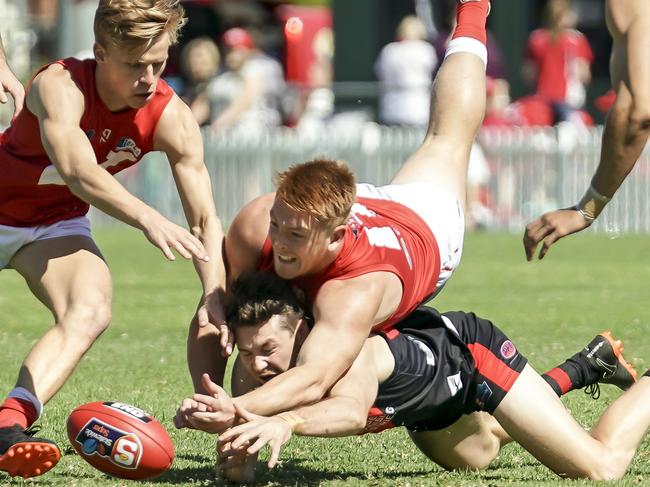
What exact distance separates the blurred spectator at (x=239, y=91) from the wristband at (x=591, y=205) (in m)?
13.2

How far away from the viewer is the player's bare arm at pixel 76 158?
5625 mm

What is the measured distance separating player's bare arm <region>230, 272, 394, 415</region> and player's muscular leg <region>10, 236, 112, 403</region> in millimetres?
1158

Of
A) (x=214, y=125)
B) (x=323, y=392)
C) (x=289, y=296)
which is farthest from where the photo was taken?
(x=214, y=125)

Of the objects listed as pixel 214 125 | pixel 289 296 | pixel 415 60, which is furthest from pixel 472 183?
pixel 289 296

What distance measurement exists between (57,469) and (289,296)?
1.33 meters

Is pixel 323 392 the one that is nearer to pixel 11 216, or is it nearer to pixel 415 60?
pixel 11 216

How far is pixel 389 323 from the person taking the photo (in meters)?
5.80

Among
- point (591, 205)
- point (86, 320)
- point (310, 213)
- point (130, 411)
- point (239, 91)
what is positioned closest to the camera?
point (310, 213)

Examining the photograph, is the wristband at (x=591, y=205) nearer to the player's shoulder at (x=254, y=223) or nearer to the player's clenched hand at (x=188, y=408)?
the player's shoulder at (x=254, y=223)

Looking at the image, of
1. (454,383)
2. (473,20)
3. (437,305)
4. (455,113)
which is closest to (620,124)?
(455,113)

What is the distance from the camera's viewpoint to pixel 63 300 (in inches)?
242

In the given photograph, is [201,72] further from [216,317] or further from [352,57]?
[216,317]

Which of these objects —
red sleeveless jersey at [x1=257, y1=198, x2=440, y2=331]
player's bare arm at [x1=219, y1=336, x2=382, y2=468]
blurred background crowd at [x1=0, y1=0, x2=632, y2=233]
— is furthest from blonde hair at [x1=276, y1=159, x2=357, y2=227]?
blurred background crowd at [x1=0, y1=0, x2=632, y2=233]

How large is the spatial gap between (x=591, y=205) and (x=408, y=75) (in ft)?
41.6
